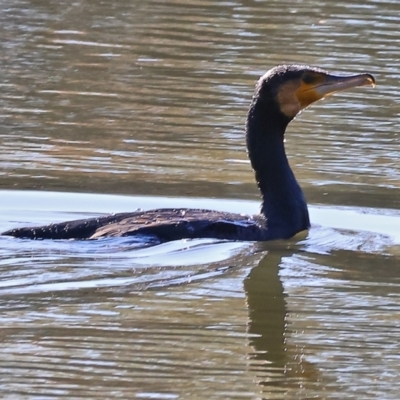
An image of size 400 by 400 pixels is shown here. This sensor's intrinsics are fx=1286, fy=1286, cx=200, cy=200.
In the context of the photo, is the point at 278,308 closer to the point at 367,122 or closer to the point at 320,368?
the point at 320,368

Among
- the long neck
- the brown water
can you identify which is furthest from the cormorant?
the brown water

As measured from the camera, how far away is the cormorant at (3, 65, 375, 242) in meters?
7.71

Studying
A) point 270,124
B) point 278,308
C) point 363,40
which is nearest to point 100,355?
point 278,308

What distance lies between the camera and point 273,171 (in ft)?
27.4

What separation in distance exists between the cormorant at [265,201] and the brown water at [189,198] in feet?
0.39

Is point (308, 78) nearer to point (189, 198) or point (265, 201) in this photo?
point (265, 201)

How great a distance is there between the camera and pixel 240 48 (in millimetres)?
13414

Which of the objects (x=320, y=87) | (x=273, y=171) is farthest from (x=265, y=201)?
(x=320, y=87)

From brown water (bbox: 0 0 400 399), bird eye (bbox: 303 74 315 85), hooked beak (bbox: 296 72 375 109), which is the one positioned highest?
bird eye (bbox: 303 74 315 85)

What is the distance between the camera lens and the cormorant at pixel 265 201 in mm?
7707

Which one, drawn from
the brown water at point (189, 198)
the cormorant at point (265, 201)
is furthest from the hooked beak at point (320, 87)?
the brown water at point (189, 198)

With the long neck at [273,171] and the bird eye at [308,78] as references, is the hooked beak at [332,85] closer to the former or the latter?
the bird eye at [308,78]

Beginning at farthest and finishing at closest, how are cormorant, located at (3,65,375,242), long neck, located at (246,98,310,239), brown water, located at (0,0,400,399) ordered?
long neck, located at (246,98,310,239), cormorant, located at (3,65,375,242), brown water, located at (0,0,400,399)

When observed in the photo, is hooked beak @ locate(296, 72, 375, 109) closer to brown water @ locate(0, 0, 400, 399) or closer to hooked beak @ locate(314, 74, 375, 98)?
hooked beak @ locate(314, 74, 375, 98)
